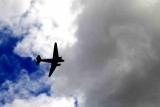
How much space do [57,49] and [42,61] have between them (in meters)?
9.96

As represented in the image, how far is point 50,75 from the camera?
Result: 591ft

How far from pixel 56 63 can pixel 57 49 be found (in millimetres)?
6937

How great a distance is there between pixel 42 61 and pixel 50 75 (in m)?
11.5

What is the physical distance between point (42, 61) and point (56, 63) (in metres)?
7.12

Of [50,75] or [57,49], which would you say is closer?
[57,49]

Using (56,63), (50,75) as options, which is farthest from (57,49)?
(50,75)

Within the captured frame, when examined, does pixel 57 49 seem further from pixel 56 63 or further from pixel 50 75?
pixel 50 75

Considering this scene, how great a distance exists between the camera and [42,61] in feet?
564

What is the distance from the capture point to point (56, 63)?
170 metres

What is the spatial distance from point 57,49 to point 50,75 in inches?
704
